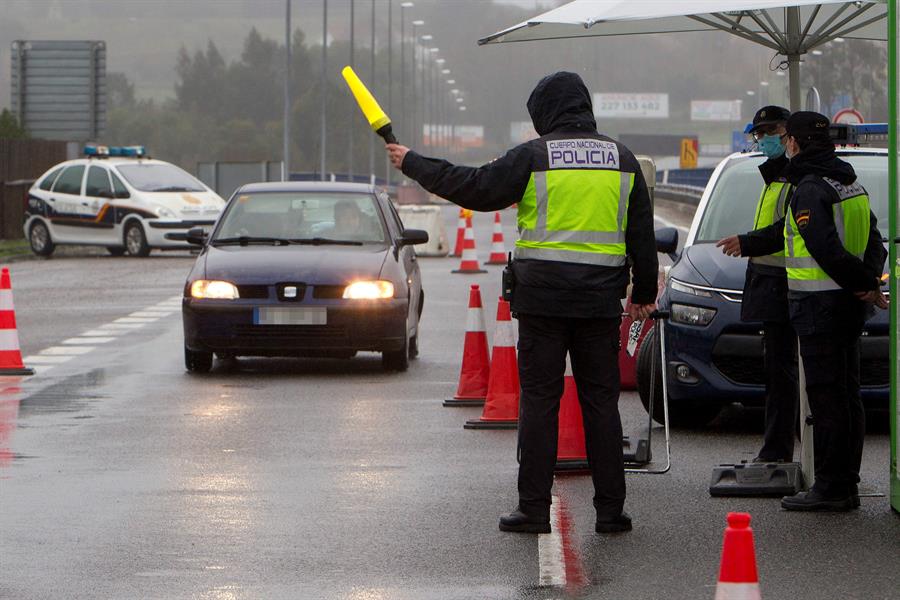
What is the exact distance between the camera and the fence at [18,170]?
127 ft

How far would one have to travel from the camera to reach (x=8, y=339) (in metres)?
13.6

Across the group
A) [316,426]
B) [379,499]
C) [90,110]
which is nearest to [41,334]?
[316,426]

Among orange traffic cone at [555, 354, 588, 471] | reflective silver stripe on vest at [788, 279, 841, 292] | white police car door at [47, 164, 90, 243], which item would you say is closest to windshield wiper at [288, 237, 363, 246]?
orange traffic cone at [555, 354, 588, 471]

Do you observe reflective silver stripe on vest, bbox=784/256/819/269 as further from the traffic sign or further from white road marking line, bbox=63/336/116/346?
the traffic sign

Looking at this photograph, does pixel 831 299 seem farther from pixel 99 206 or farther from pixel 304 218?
pixel 99 206

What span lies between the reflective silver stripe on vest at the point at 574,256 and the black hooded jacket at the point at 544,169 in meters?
0.02

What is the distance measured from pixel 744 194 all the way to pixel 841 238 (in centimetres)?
344

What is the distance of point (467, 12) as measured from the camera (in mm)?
190750

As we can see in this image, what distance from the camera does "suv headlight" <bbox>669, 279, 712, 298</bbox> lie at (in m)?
10.2

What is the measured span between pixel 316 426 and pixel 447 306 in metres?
9.86

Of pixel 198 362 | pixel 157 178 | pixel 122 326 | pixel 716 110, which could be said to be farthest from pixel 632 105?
pixel 198 362

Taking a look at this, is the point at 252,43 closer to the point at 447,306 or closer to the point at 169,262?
the point at 169,262

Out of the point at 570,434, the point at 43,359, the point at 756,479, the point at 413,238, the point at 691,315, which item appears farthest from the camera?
the point at 43,359

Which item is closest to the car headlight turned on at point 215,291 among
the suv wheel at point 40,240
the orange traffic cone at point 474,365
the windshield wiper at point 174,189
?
the orange traffic cone at point 474,365
